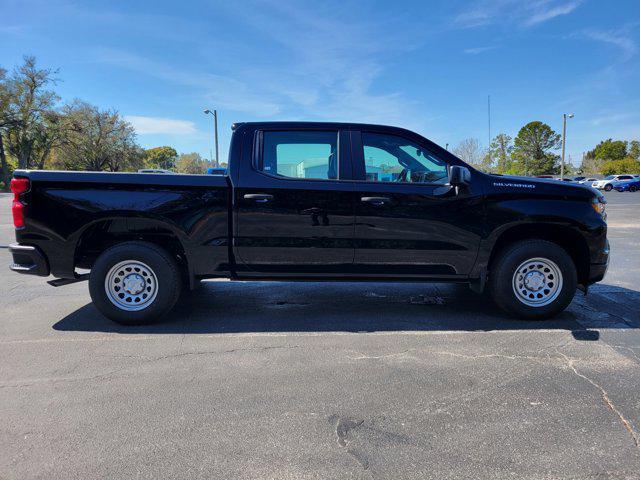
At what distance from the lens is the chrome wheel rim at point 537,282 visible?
14.8 ft

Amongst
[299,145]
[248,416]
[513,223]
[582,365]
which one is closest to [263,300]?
[299,145]

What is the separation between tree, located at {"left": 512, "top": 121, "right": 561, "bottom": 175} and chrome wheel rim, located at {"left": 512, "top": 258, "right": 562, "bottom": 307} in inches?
2941

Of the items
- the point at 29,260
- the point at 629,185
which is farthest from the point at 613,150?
the point at 29,260

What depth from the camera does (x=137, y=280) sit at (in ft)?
14.4

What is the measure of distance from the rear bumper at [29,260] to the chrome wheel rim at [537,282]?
4.81 meters

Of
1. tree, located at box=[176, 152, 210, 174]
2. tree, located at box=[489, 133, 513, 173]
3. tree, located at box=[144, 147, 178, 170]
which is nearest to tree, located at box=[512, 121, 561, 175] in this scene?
tree, located at box=[489, 133, 513, 173]

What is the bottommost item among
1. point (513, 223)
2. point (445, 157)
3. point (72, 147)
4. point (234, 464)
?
point (234, 464)

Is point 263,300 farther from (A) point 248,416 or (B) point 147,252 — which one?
(A) point 248,416

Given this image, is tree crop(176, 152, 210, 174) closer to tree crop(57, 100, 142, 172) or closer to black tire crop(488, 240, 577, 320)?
tree crop(57, 100, 142, 172)

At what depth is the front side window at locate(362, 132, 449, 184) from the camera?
4457mm

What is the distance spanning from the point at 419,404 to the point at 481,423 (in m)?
0.41

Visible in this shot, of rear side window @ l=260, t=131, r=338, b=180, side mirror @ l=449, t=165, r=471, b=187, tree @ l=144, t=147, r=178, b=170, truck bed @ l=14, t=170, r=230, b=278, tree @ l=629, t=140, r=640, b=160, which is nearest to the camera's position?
side mirror @ l=449, t=165, r=471, b=187

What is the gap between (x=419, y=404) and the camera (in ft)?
9.61

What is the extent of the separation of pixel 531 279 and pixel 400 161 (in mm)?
1853
